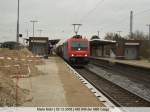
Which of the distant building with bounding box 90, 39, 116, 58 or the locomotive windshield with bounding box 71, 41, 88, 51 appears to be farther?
the distant building with bounding box 90, 39, 116, 58

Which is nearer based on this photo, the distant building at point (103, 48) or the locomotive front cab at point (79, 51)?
the locomotive front cab at point (79, 51)

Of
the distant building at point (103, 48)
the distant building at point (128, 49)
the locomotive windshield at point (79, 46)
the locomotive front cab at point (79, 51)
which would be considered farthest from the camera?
the distant building at point (103, 48)

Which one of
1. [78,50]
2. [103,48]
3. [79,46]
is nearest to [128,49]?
[103,48]

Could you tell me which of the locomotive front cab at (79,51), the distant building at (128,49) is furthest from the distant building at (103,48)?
the locomotive front cab at (79,51)

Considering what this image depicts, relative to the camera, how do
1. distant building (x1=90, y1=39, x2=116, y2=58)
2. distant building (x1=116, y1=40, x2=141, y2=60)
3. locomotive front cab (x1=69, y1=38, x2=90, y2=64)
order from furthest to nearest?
1. distant building (x1=90, y1=39, x2=116, y2=58)
2. distant building (x1=116, y1=40, x2=141, y2=60)
3. locomotive front cab (x1=69, y1=38, x2=90, y2=64)

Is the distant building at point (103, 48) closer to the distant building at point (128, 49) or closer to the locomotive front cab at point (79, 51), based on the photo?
the distant building at point (128, 49)

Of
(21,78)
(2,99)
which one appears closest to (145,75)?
(21,78)

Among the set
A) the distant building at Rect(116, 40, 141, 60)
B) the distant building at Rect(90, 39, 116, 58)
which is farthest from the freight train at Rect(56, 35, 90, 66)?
the distant building at Rect(90, 39, 116, 58)

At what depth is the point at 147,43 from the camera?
84875 millimetres

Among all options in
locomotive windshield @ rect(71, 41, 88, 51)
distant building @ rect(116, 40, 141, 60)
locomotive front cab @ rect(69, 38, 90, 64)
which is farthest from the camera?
distant building @ rect(116, 40, 141, 60)

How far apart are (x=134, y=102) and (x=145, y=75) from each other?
562 inches

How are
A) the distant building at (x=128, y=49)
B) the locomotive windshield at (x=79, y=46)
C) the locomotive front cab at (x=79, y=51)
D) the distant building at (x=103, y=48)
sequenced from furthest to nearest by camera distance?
the distant building at (x=103, y=48), the distant building at (x=128, y=49), the locomotive windshield at (x=79, y=46), the locomotive front cab at (x=79, y=51)

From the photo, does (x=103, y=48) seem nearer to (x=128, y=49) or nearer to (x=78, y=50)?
(x=128, y=49)

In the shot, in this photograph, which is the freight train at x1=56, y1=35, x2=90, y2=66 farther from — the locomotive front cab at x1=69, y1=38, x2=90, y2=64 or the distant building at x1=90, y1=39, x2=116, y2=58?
the distant building at x1=90, y1=39, x2=116, y2=58
